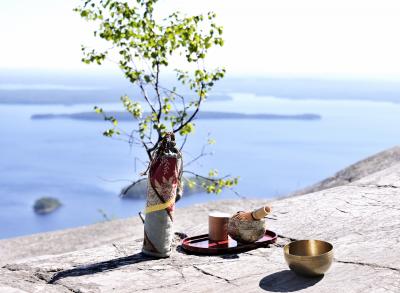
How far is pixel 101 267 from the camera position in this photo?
12.5ft

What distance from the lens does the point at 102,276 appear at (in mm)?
3617

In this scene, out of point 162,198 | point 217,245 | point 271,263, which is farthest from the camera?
point 217,245

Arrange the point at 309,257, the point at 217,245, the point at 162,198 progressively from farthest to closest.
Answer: the point at 217,245, the point at 162,198, the point at 309,257

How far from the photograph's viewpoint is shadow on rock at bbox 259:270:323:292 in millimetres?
3260

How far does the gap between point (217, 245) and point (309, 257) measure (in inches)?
35.0

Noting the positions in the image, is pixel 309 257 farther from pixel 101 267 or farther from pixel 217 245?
pixel 101 267

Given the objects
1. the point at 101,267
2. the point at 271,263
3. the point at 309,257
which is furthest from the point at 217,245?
the point at 309,257

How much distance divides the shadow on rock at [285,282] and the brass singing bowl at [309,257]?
0.12ft

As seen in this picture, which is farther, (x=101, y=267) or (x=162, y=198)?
(x=162, y=198)

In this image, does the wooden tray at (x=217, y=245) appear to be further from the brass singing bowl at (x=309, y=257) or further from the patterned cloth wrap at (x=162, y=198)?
the brass singing bowl at (x=309, y=257)

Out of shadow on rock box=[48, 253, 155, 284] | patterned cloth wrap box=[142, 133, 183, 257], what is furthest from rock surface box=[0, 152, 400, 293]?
patterned cloth wrap box=[142, 133, 183, 257]

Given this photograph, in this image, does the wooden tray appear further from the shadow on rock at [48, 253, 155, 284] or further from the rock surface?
the shadow on rock at [48, 253, 155, 284]

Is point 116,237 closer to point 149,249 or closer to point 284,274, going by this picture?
point 149,249

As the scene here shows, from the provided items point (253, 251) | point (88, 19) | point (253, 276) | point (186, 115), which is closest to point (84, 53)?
point (88, 19)
